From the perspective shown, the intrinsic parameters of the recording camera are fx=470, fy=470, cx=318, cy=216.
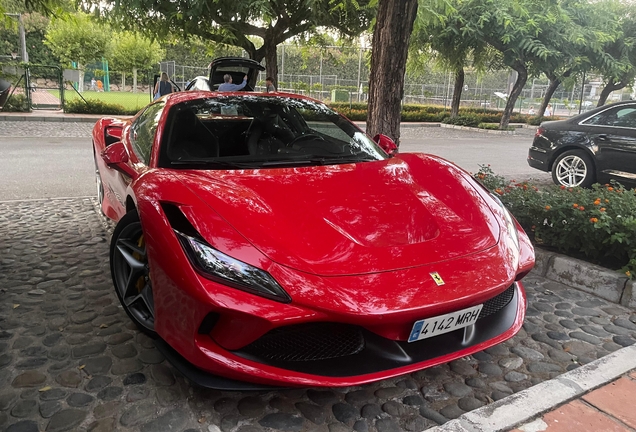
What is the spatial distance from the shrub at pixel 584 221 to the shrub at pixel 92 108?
16.7 m

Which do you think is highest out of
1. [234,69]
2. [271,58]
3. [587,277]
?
[271,58]

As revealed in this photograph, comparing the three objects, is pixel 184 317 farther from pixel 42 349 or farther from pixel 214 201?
pixel 42 349

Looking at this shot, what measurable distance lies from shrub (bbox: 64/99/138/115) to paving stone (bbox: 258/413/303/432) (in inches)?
701

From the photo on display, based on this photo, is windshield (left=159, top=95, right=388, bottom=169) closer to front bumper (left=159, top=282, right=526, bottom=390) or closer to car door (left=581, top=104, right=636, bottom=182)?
front bumper (left=159, top=282, right=526, bottom=390)

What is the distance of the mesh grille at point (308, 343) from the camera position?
6.00 ft

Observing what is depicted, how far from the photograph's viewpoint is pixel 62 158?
838 cm

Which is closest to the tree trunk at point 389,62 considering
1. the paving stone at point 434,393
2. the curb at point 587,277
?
the curb at point 587,277

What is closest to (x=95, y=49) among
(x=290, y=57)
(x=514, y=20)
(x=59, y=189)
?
(x=290, y=57)

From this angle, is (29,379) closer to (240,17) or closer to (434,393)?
(434,393)

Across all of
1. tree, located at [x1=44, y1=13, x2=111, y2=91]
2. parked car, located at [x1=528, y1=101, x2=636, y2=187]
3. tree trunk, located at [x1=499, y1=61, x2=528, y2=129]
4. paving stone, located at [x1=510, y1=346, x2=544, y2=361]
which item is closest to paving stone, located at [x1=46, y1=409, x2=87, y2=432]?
paving stone, located at [x1=510, y1=346, x2=544, y2=361]

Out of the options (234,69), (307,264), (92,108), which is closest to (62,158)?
(234,69)

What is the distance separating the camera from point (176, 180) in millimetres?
2379

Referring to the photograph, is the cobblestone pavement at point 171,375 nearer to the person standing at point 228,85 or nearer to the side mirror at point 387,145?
the side mirror at point 387,145

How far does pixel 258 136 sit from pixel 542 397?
7.58 feet
